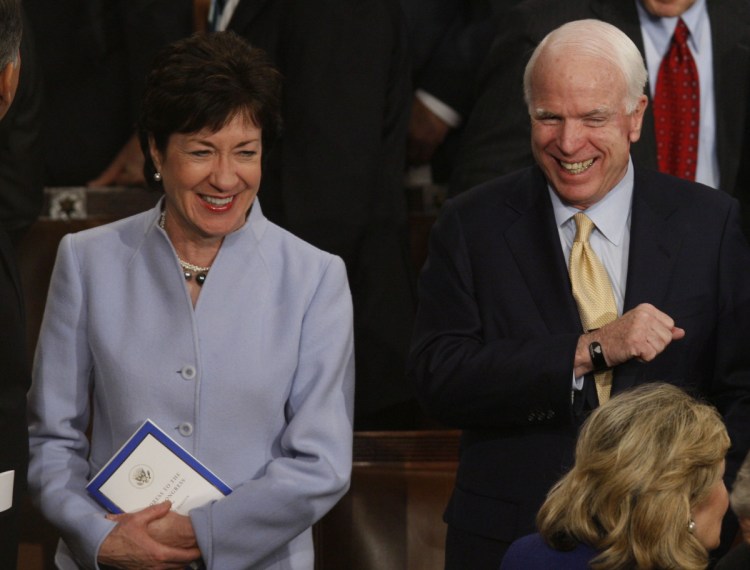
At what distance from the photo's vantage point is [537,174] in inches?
128

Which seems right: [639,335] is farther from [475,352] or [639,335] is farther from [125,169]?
[125,169]

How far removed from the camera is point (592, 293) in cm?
309

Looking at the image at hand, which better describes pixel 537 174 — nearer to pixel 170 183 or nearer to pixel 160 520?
pixel 170 183

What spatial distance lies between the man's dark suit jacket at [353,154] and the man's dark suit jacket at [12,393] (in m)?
1.51

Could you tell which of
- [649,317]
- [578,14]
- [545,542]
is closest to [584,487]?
[545,542]

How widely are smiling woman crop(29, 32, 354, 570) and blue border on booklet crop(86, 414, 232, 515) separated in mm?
28

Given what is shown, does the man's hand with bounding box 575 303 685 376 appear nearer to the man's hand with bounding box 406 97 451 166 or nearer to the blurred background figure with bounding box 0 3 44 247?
the man's hand with bounding box 406 97 451 166

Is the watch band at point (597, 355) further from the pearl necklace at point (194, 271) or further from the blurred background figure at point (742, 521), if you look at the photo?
the pearl necklace at point (194, 271)

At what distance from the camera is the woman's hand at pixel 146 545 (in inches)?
116

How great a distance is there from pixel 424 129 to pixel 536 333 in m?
1.77

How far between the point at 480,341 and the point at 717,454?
0.71 metres

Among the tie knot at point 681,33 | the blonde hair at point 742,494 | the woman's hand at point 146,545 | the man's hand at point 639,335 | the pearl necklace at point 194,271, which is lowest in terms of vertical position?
the woman's hand at point 146,545

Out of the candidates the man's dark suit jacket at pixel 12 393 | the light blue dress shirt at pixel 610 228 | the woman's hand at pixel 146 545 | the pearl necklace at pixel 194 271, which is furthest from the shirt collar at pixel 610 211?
the man's dark suit jacket at pixel 12 393

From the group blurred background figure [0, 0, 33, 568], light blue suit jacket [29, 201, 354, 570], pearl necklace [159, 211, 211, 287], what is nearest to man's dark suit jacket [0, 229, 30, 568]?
blurred background figure [0, 0, 33, 568]
